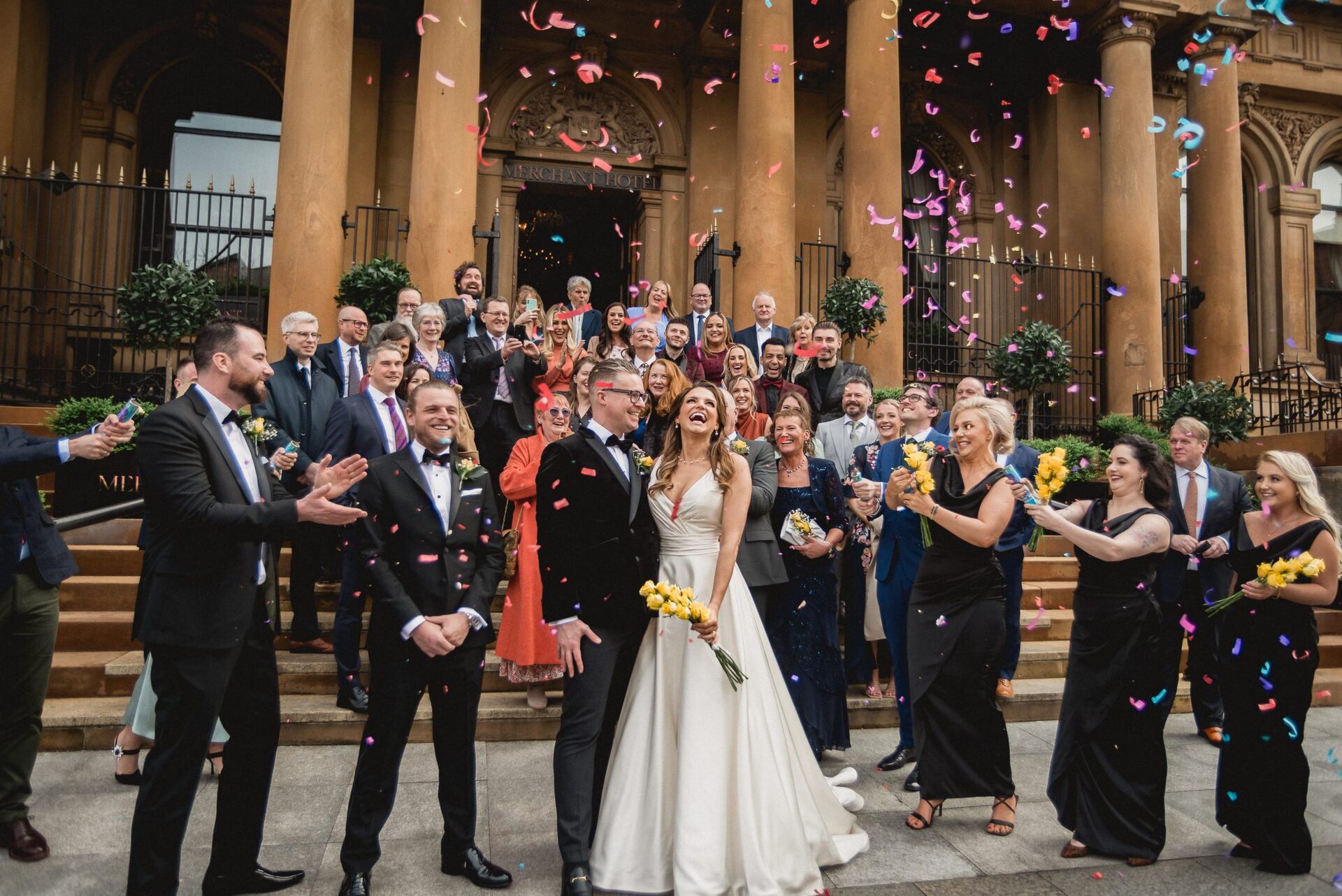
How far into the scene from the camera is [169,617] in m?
3.27

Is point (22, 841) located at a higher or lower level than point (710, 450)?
lower

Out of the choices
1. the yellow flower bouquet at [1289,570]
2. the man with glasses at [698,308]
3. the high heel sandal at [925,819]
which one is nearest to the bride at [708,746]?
the high heel sandal at [925,819]

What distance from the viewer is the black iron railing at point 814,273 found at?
13773mm

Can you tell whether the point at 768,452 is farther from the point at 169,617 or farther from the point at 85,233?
the point at 85,233

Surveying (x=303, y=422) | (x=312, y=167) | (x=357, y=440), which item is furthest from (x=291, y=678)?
(x=312, y=167)

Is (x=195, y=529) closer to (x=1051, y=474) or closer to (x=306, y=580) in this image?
(x=306, y=580)

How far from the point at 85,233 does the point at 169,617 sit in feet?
39.9

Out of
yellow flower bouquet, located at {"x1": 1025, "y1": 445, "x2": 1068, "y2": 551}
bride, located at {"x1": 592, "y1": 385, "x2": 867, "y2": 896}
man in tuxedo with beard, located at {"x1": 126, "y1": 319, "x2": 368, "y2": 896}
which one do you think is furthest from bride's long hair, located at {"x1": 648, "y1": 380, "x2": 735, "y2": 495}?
yellow flower bouquet, located at {"x1": 1025, "y1": 445, "x2": 1068, "y2": 551}

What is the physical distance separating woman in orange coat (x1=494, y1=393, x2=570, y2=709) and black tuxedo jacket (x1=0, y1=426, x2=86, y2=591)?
8.00 ft

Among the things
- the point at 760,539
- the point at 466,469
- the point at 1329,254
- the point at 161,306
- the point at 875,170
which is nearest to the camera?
the point at 466,469

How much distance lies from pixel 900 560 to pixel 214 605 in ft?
13.2

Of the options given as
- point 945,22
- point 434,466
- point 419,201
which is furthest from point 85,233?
point 945,22

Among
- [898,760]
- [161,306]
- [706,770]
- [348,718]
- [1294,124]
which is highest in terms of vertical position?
[1294,124]

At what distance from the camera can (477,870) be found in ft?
12.1
